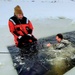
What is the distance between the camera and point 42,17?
8.14 ft

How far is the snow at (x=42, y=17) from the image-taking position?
6.78ft

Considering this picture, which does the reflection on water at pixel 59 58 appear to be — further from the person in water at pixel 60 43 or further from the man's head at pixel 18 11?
the man's head at pixel 18 11

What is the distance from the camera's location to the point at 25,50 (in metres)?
1.69

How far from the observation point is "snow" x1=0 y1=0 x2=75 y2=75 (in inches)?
81.3

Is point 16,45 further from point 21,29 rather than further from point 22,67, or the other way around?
point 22,67

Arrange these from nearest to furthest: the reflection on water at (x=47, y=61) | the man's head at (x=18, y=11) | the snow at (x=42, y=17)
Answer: the reflection on water at (x=47, y=61) < the man's head at (x=18, y=11) < the snow at (x=42, y=17)

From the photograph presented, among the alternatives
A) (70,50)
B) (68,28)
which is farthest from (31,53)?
(68,28)

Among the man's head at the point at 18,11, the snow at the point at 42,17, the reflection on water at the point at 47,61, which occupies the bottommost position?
the snow at the point at 42,17

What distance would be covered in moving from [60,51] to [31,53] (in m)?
0.20

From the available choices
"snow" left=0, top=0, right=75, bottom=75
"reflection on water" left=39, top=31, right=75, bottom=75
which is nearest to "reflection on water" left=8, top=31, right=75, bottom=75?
"reflection on water" left=39, top=31, right=75, bottom=75

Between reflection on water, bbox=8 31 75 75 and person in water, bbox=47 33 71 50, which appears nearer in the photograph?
reflection on water, bbox=8 31 75 75

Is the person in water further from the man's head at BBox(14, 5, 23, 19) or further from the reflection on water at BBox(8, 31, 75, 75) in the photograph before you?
the man's head at BBox(14, 5, 23, 19)

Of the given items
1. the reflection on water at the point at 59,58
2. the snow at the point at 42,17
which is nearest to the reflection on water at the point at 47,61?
the reflection on water at the point at 59,58

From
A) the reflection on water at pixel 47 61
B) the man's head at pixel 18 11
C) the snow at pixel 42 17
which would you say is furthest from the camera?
the snow at pixel 42 17
